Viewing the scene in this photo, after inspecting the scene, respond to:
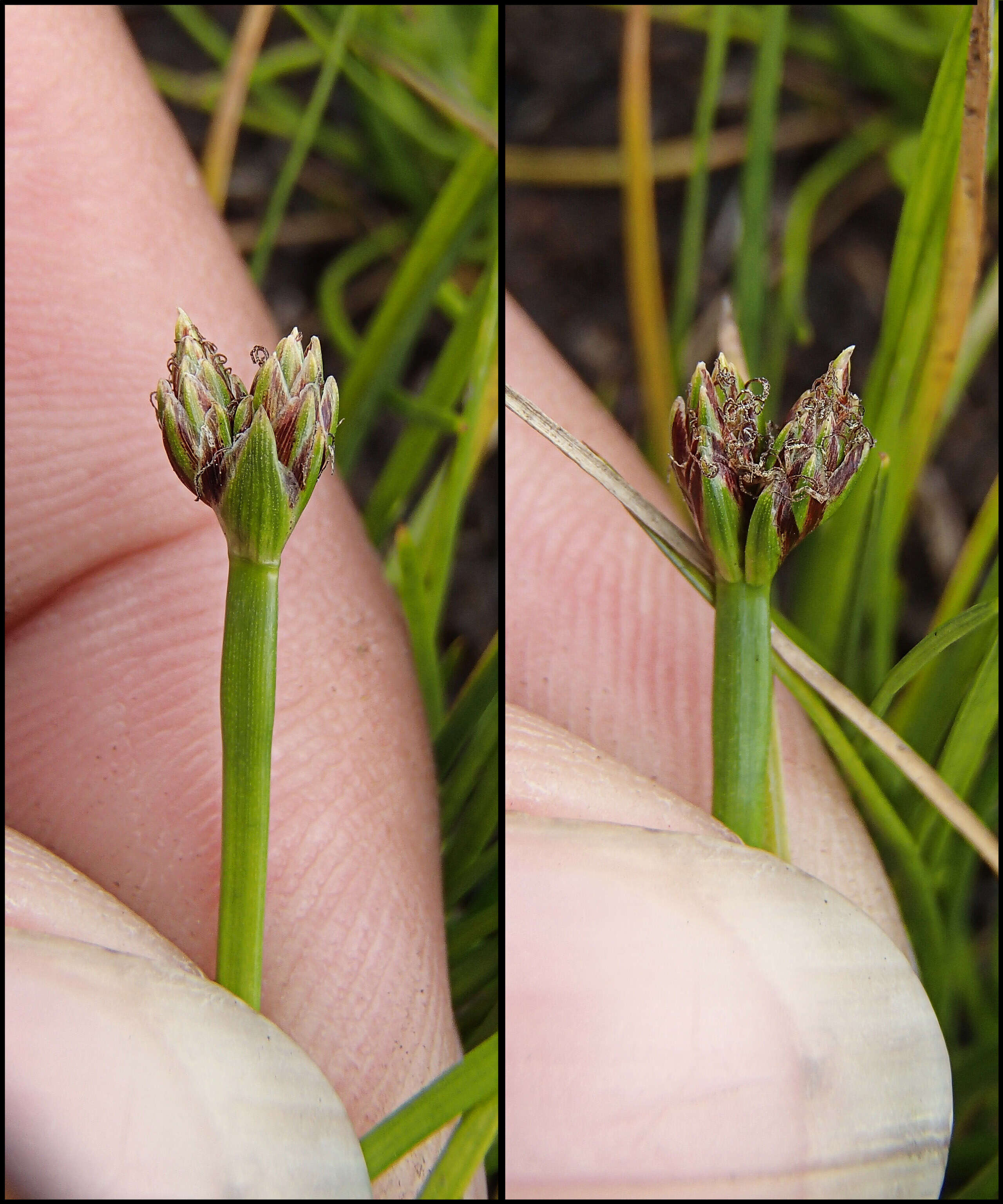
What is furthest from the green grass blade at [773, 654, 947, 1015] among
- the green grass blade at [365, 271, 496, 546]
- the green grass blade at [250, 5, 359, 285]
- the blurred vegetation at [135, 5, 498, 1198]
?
the green grass blade at [250, 5, 359, 285]

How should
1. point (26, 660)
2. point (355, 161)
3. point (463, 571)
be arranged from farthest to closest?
point (355, 161)
point (463, 571)
point (26, 660)

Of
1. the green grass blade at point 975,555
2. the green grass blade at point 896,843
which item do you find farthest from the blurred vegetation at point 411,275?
the green grass blade at point 975,555

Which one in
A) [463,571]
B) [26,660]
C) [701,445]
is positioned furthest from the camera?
[463,571]

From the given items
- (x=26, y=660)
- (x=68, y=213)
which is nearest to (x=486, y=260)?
(x=68, y=213)

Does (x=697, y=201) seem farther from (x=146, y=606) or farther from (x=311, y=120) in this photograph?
(x=146, y=606)

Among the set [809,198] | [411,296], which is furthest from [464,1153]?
[809,198]

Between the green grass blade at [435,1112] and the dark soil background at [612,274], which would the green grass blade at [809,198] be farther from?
the green grass blade at [435,1112]

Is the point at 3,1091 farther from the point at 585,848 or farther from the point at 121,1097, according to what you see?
the point at 585,848

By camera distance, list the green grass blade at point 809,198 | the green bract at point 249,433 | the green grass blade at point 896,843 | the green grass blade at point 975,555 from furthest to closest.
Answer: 1. the green grass blade at point 809,198
2. the green grass blade at point 975,555
3. the green grass blade at point 896,843
4. the green bract at point 249,433
